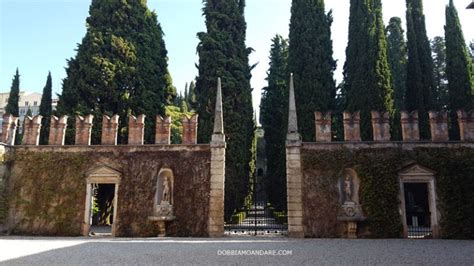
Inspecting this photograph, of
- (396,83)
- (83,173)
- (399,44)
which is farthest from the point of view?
(399,44)

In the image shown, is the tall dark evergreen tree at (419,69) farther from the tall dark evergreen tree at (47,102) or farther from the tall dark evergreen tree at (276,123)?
the tall dark evergreen tree at (47,102)

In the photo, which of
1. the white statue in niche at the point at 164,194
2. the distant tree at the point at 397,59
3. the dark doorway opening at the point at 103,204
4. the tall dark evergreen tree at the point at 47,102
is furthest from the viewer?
the distant tree at the point at 397,59

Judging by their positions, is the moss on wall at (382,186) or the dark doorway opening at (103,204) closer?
the moss on wall at (382,186)

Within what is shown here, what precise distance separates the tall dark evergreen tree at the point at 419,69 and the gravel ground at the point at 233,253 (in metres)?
12.2

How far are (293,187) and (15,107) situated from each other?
2581cm

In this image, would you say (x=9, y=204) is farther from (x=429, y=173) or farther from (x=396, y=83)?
(x=396, y=83)

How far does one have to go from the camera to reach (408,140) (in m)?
12.3

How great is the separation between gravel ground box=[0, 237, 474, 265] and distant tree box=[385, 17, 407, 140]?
16382 mm

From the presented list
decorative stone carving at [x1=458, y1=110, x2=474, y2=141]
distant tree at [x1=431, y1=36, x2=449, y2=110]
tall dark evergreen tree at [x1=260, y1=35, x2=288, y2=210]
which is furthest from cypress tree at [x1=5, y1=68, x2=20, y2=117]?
distant tree at [x1=431, y1=36, x2=449, y2=110]

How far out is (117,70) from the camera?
769 inches

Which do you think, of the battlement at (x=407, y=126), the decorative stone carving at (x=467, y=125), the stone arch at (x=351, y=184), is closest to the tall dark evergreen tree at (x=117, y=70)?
the battlement at (x=407, y=126)

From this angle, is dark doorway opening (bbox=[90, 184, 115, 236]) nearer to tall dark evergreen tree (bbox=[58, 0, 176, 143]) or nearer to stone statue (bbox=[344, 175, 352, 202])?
tall dark evergreen tree (bbox=[58, 0, 176, 143])

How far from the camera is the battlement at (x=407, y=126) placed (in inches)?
480

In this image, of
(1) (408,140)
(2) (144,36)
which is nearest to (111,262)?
(1) (408,140)
